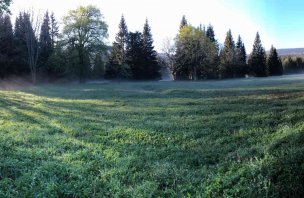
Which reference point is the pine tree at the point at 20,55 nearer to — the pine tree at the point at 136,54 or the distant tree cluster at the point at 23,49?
the distant tree cluster at the point at 23,49

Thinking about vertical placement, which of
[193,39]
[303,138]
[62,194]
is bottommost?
[62,194]

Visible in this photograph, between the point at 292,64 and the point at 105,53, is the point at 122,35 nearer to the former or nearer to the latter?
the point at 105,53

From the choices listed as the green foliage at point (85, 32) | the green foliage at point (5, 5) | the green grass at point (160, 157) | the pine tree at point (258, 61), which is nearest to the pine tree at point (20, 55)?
the green foliage at point (85, 32)

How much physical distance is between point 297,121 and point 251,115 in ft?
7.55

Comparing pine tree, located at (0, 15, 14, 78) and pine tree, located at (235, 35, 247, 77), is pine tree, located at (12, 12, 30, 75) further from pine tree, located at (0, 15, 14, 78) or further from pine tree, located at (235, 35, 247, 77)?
pine tree, located at (235, 35, 247, 77)

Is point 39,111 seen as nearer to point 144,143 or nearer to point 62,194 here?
point 144,143

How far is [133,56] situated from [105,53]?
28.7 feet

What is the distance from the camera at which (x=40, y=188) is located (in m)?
5.21

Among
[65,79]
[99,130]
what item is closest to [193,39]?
[65,79]

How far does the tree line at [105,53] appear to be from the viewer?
4622cm

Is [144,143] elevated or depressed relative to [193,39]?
depressed

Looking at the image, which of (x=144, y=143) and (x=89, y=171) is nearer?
(x=89, y=171)

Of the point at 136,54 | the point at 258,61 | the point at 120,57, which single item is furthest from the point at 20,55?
the point at 258,61

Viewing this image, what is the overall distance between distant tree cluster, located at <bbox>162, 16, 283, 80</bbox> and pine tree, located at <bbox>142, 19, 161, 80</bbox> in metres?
5.16
